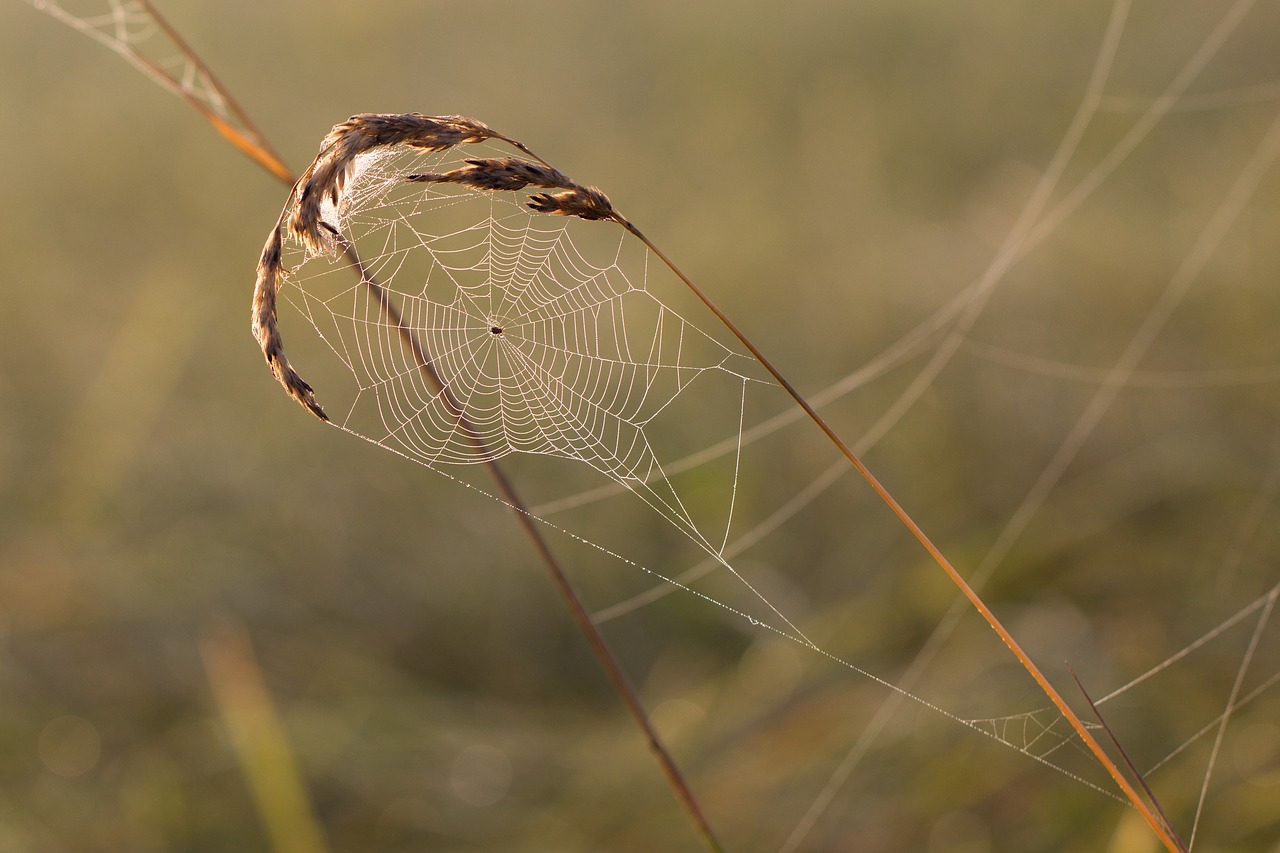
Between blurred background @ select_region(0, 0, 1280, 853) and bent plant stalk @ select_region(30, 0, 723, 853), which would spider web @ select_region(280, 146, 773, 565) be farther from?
bent plant stalk @ select_region(30, 0, 723, 853)

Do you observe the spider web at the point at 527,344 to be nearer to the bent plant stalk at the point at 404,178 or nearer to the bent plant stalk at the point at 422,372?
the bent plant stalk at the point at 422,372

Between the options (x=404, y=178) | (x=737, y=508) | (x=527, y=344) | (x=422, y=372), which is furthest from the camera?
(x=527, y=344)

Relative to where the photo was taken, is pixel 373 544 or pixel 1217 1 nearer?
pixel 373 544

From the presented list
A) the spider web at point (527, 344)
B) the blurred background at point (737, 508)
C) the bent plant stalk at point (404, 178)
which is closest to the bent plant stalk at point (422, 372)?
the bent plant stalk at point (404, 178)

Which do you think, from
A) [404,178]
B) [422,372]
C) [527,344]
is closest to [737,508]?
[527,344]

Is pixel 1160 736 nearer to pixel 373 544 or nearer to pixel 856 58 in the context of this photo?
pixel 373 544

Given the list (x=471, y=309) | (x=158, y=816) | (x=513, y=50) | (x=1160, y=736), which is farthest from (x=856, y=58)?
(x=158, y=816)

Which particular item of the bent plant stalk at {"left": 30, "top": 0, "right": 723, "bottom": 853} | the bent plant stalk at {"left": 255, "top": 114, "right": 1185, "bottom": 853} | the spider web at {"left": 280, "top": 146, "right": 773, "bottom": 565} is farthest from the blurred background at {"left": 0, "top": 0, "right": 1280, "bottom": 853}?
the bent plant stalk at {"left": 255, "top": 114, "right": 1185, "bottom": 853}

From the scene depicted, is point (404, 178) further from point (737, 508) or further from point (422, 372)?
point (737, 508)
